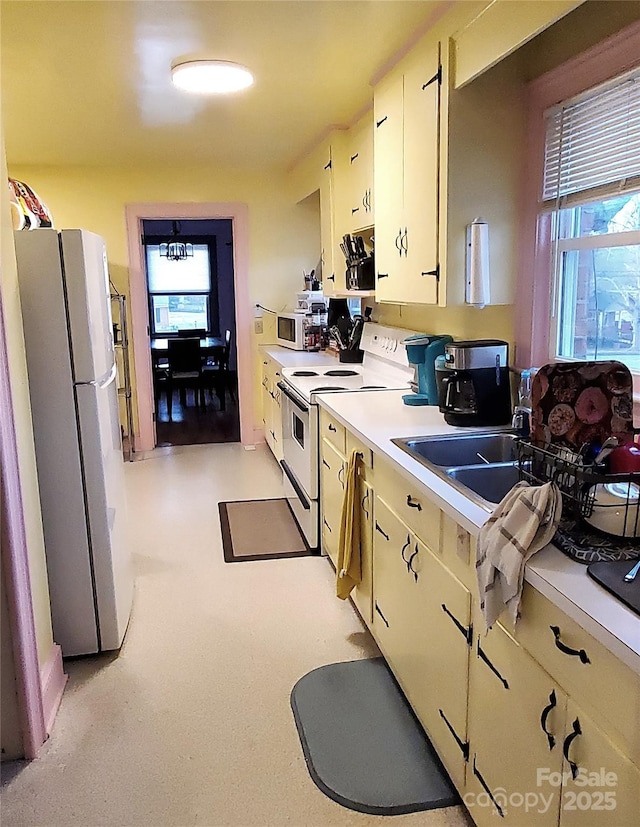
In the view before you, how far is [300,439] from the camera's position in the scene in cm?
359

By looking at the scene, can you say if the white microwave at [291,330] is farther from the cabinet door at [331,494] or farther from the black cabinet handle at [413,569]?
the black cabinet handle at [413,569]

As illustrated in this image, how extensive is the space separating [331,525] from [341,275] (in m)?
1.74

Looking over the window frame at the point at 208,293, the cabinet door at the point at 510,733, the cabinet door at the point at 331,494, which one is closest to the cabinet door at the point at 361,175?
the cabinet door at the point at 331,494

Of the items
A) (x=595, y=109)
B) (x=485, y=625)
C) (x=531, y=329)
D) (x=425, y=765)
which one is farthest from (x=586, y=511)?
(x=595, y=109)

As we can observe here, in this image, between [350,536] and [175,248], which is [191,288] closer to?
[175,248]

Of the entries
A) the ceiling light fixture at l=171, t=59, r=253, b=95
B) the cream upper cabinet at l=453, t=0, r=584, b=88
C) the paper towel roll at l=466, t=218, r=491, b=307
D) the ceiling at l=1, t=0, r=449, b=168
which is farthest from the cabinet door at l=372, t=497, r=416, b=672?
the ceiling light fixture at l=171, t=59, r=253, b=95

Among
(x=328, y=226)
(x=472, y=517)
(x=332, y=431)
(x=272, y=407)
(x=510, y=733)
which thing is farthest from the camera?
(x=272, y=407)

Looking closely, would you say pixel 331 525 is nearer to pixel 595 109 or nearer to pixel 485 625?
pixel 485 625

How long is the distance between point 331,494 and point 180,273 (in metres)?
6.60

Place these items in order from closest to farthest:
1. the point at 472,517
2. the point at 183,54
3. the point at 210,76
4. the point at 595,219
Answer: the point at 472,517
the point at 595,219
the point at 183,54
the point at 210,76

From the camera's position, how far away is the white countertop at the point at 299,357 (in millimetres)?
4473

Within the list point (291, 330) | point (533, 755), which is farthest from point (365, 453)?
point (291, 330)

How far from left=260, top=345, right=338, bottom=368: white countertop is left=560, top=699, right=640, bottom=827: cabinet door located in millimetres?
3360

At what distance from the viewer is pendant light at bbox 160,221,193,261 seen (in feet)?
28.4
